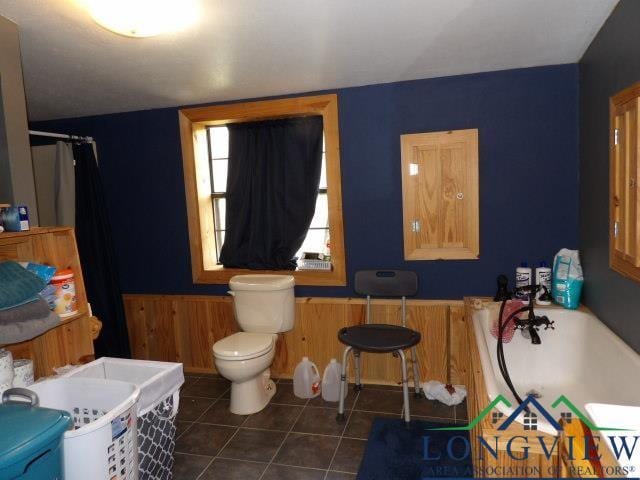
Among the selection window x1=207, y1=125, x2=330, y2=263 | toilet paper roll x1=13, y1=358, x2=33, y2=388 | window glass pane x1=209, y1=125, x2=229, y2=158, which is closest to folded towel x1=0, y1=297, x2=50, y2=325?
toilet paper roll x1=13, y1=358, x2=33, y2=388

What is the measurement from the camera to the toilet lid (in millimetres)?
2693

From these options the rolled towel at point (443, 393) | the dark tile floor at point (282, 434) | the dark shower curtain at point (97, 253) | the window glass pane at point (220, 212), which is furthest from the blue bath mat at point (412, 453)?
the dark shower curtain at point (97, 253)

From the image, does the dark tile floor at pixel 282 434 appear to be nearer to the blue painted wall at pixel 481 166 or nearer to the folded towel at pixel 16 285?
the blue painted wall at pixel 481 166

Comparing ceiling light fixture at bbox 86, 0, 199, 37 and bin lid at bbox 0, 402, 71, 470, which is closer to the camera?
bin lid at bbox 0, 402, 71, 470

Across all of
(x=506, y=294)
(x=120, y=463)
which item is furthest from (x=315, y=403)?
(x=120, y=463)

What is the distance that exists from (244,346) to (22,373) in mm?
1249

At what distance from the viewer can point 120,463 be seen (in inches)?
60.6

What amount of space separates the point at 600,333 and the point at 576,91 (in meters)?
1.39

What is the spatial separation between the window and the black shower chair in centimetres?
51

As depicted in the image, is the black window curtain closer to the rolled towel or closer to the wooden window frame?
the wooden window frame

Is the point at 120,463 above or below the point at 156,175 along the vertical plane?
below

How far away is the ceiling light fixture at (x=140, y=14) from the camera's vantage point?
164cm

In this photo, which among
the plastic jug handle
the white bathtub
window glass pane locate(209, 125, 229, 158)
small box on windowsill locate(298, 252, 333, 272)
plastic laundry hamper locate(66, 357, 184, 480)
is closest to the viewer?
the plastic jug handle

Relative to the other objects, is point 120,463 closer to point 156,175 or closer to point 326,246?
point 326,246
